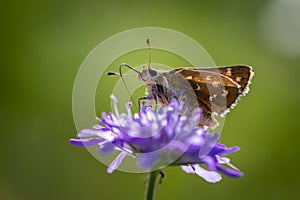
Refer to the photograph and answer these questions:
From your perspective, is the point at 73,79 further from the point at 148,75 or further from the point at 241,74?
the point at 241,74

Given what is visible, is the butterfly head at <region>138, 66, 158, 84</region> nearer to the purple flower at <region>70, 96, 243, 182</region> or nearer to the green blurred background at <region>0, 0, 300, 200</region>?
the purple flower at <region>70, 96, 243, 182</region>

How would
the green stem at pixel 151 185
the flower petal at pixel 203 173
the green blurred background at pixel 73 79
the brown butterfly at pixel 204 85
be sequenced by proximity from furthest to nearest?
1. the green blurred background at pixel 73 79
2. the brown butterfly at pixel 204 85
3. the flower petal at pixel 203 173
4. the green stem at pixel 151 185

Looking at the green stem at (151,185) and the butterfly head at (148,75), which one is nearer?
the green stem at (151,185)

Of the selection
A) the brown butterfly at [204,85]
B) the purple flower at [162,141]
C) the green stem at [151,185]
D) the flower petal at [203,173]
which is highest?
the brown butterfly at [204,85]

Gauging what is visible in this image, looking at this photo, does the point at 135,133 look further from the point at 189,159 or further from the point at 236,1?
the point at 236,1

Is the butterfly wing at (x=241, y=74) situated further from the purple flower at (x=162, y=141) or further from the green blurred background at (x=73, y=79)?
the green blurred background at (x=73, y=79)

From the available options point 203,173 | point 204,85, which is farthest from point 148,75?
point 203,173

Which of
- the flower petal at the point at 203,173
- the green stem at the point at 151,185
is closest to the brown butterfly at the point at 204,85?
the flower petal at the point at 203,173
